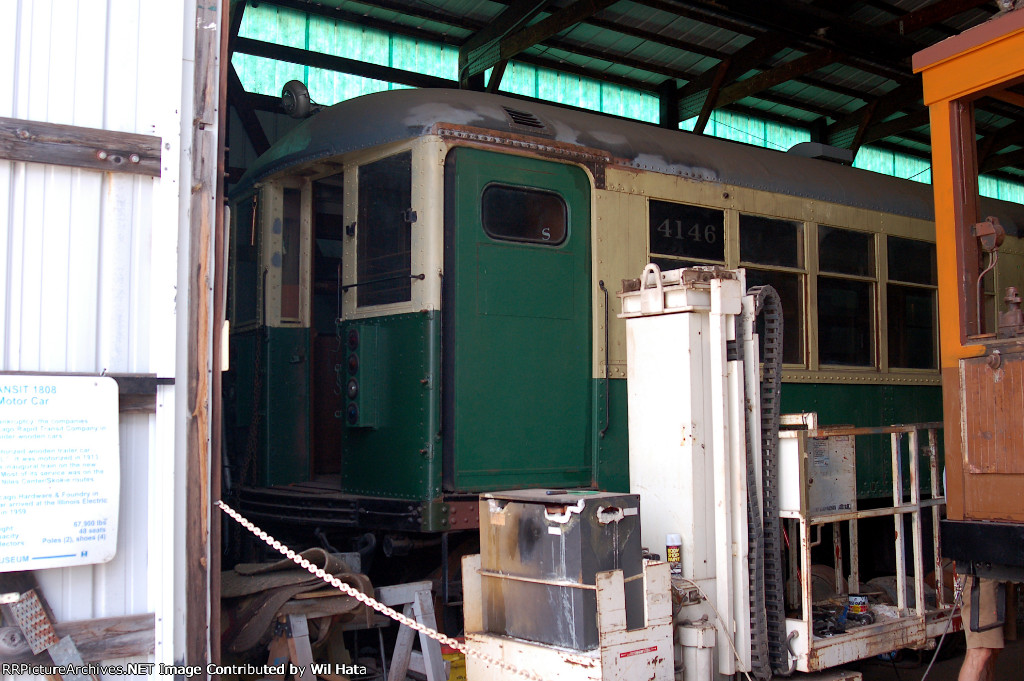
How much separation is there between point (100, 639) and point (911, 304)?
20.7ft

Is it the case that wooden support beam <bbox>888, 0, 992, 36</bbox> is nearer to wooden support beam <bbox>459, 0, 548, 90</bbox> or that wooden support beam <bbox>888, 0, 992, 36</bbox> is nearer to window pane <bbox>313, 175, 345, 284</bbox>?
wooden support beam <bbox>459, 0, 548, 90</bbox>

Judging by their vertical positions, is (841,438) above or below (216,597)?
above

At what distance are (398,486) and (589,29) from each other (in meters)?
6.70

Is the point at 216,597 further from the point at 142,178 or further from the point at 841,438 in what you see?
the point at 841,438

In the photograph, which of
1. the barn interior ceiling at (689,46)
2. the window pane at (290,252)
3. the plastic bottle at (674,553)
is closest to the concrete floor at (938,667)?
the plastic bottle at (674,553)

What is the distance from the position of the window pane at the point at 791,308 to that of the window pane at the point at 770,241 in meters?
0.09

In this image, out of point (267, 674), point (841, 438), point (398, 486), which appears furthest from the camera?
point (398, 486)

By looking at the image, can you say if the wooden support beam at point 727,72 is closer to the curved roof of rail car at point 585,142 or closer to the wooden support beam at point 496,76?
the wooden support beam at point 496,76

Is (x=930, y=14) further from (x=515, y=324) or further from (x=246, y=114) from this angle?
(x=246, y=114)

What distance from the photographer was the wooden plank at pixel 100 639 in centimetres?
307

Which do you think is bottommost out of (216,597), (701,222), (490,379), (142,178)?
(216,597)

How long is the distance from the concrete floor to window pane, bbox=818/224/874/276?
2578 millimetres

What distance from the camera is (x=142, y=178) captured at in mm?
3400

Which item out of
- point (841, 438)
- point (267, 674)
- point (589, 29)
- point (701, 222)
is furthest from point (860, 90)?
point (267, 674)
